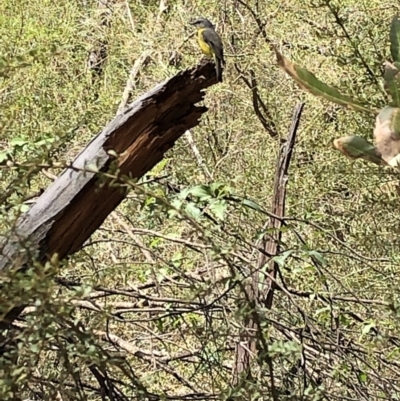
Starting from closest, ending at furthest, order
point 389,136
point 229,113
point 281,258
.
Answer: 1. point 389,136
2. point 281,258
3. point 229,113

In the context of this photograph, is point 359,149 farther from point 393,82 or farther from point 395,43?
point 395,43

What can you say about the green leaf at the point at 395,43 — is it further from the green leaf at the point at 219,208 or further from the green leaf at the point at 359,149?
the green leaf at the point at 219,208

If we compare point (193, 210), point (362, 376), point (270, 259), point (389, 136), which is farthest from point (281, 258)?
point (389, 136)

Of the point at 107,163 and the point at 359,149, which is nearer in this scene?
the point at 359,149

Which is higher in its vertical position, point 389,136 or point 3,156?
point 389,136

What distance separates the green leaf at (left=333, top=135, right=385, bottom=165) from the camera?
0.82 meters

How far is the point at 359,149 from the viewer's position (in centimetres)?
83

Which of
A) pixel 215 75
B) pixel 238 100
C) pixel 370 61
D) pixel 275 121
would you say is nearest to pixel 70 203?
pixel 215 75

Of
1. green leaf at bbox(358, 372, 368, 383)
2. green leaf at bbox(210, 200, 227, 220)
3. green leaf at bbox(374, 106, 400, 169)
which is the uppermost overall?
green leaf at bbox(210, 200, 227, 220)

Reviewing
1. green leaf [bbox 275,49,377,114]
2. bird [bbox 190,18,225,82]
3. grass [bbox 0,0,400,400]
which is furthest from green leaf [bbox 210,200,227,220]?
bird [bbox 190,18,225,82]

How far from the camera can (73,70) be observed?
134 inches

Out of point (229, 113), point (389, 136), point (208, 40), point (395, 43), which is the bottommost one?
point (389, 136)

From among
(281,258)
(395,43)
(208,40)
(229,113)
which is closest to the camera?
(395,43)

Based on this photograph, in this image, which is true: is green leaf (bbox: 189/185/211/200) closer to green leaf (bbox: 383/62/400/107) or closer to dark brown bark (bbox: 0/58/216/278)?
dark brown bark (bbox: 0/58/216/278)
